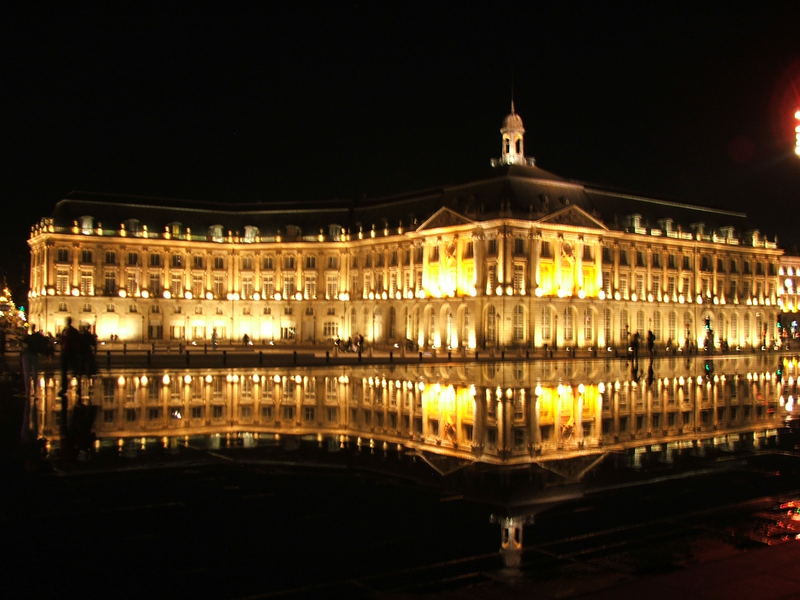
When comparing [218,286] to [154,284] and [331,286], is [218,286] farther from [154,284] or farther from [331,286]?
[331,286]

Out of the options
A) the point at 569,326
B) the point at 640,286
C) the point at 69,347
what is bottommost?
the point at 69,347

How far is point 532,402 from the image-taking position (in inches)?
1091

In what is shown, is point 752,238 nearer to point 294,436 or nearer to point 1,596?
point 294,436

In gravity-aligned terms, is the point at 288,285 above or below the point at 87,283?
above

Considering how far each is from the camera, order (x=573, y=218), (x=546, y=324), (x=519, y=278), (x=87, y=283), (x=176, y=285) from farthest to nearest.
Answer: (x=176, y=285) < (x=87, y=283) < (x=573, y=218) < (x=546, y=324) < (x=519, y=278)

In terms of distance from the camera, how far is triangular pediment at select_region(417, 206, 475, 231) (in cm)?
8050

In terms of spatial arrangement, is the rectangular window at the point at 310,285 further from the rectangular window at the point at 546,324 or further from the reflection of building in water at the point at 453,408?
the reflection of building in water at the point at 453,408

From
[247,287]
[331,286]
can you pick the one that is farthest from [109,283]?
[331,286]

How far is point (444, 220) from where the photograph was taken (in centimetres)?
8300

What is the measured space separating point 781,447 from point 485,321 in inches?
2333

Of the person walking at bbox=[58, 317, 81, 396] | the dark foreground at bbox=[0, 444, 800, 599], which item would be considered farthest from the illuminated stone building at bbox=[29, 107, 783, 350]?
the dark foreground at bbox=[0, 444, 800, 599]

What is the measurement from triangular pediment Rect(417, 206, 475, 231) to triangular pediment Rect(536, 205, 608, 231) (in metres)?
7.37

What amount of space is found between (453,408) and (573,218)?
60.2 meters

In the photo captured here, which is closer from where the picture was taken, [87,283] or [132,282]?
[87,283]
